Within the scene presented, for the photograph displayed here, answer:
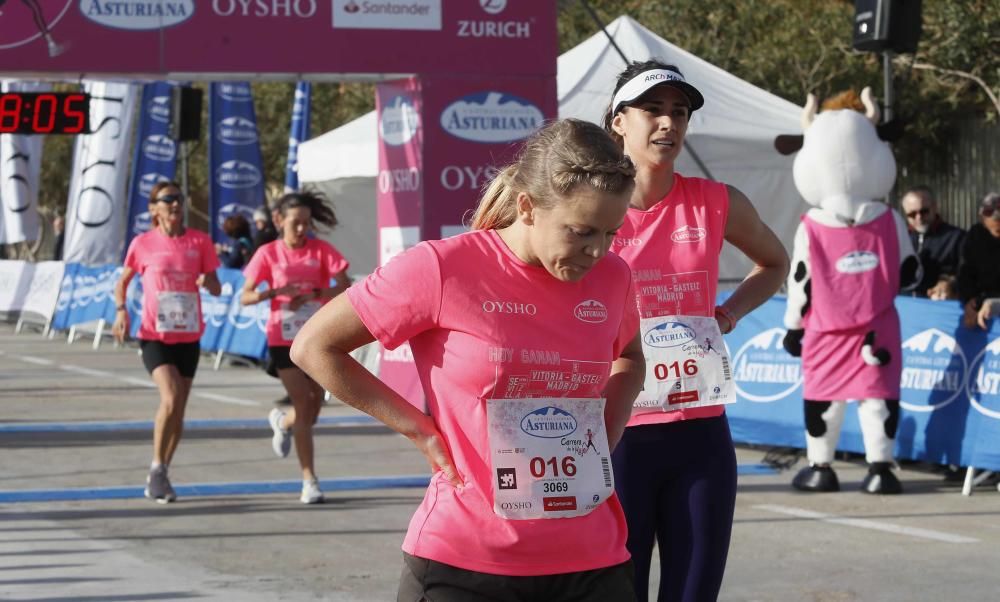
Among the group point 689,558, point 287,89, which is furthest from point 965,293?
point 287,89

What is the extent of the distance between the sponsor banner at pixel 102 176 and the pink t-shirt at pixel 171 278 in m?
15.9

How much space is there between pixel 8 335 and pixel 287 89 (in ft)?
39.3

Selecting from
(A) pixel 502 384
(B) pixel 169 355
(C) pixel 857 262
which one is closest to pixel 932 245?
(C) pixel 857 262

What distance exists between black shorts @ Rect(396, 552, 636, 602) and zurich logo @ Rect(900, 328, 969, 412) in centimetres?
740

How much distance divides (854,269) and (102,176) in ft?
59.9

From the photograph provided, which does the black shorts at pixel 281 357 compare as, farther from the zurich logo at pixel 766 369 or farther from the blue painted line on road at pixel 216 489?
the zurich logo at pixel 766 369

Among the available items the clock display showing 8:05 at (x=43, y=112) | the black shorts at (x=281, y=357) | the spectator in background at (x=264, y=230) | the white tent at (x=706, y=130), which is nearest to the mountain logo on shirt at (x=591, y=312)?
the black shorts at (x=281, y=357)

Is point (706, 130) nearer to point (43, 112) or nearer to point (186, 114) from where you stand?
point (186, 114)

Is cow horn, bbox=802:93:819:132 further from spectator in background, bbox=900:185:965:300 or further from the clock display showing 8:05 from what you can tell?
the clock display showing 8:05

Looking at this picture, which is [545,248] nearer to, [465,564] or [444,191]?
[465,564]

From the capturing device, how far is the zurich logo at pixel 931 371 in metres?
10.5

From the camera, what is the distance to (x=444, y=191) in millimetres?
14109

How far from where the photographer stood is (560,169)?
3.31 meters

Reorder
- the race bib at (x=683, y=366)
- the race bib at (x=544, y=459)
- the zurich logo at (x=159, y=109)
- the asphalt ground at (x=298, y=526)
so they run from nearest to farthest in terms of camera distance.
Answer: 1. the race bib at (x=544, y=459)
2. the race bib at (x=683, y=366)
3. the asphalt ground at (x=298, y=526)
4. the zurich logo at (x=159, y=109)
